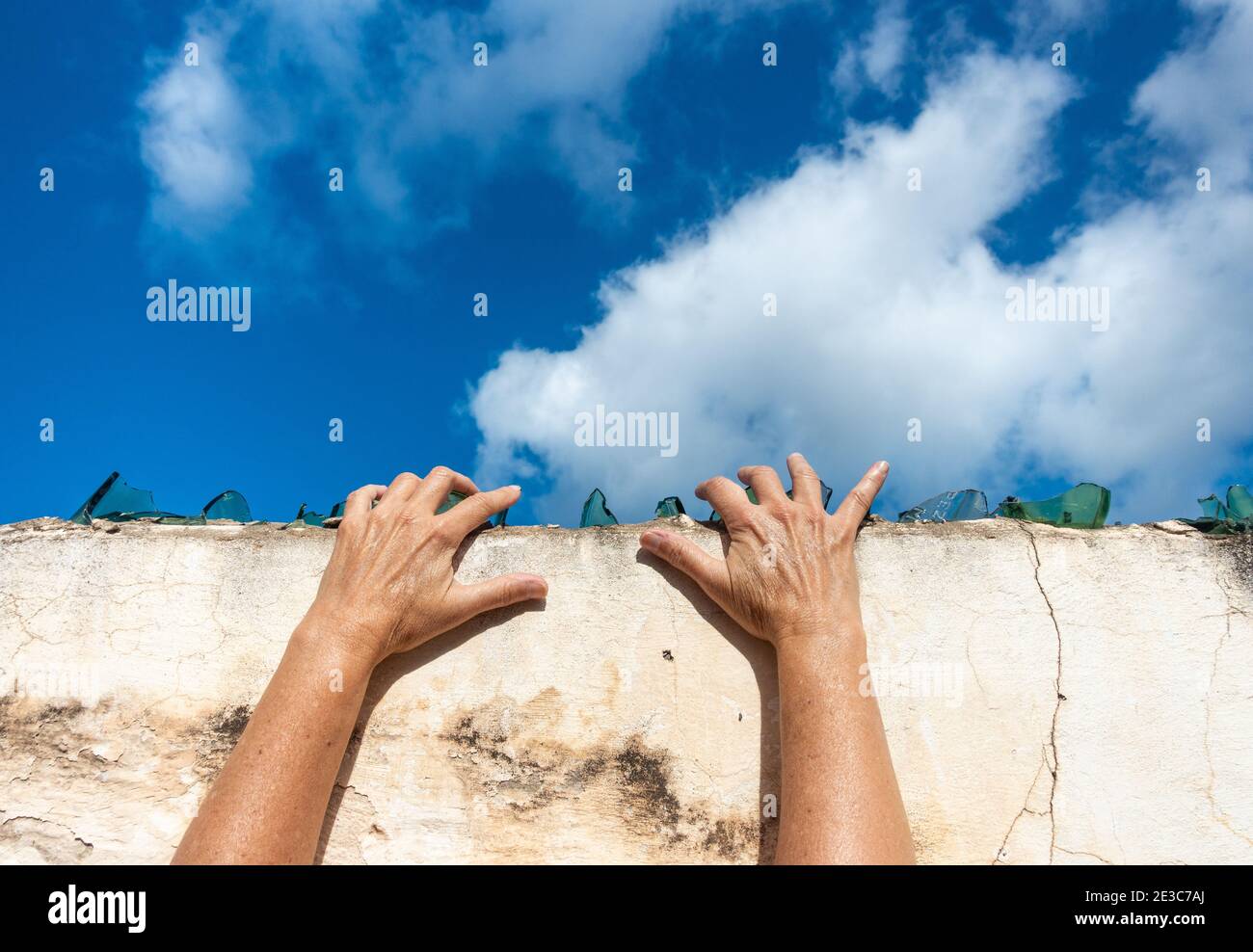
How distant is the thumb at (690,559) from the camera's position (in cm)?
220

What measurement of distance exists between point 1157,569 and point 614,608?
1674mm

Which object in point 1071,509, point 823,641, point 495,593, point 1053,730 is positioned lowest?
point 1053,730

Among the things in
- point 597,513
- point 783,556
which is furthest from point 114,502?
point 783,556

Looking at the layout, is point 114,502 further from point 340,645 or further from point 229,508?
point 340,645

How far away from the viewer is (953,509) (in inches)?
101

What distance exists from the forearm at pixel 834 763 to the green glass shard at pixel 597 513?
0.81 metres

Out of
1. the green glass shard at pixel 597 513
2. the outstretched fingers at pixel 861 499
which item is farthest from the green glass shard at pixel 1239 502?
the green glass shard at pixel 597 513

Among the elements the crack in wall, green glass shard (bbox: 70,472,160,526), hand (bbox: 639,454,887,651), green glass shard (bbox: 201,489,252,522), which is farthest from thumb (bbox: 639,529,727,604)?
green glass shard (bbox: 70,472,160,526)

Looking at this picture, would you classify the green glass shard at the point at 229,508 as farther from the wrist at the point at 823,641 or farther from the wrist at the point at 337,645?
the wrist at the point at 823,641

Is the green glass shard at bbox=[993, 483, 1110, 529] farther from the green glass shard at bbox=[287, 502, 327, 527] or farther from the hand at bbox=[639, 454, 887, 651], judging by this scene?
the green glass shard at bbox=[287, 502, 327, 527]

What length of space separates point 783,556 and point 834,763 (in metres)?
0.58

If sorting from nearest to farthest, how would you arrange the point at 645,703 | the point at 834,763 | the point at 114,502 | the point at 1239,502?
the point at 834,763
the point at 645,703
the point at 1239,502
the point at 114,502
